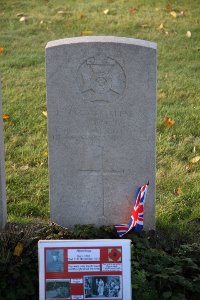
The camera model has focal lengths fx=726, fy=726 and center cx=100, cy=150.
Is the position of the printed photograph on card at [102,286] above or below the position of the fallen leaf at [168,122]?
below

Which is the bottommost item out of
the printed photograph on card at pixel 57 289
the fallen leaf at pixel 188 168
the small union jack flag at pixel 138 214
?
the printed photograph on card at pixel 57 289

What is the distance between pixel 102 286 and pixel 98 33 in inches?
234

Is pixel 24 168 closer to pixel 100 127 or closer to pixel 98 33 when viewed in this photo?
pixel 100 127

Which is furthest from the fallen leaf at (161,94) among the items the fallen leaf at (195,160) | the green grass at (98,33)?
the fallen leaf at (195,160)

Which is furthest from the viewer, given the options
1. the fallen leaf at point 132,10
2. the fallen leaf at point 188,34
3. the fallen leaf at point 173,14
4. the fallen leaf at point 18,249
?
the fallen leaf at point 132,10

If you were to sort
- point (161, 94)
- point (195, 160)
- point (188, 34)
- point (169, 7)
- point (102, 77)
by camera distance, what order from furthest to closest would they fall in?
point (169, 7) → point (188, 34) → point (161, 94) → point (195, 160) → point (102, 77)

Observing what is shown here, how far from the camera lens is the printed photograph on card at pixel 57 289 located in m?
4.38

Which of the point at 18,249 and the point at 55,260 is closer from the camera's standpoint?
the point at 55,260

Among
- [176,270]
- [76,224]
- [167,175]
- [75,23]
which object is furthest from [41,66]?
[176,270]

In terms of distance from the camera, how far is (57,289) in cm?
439

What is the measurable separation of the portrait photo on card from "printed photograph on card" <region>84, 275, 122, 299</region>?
0.57 feet

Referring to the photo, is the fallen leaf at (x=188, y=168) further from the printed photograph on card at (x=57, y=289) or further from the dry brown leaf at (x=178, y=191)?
the printed photograph on card at (x=57, y=289)

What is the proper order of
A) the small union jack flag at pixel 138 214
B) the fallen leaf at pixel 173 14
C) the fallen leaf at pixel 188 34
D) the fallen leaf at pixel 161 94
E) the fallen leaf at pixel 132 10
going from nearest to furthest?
the small union jack flag at pixel 138 214 → the fallen leaf at pixel 161 94 → the fallen leaf at pixel 188 34 → the fallen leaf at pixel 173 14 → the fallen leaf at pixel 132 10

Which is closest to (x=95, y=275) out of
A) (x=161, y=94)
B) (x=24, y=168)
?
(x=24, y=168)
